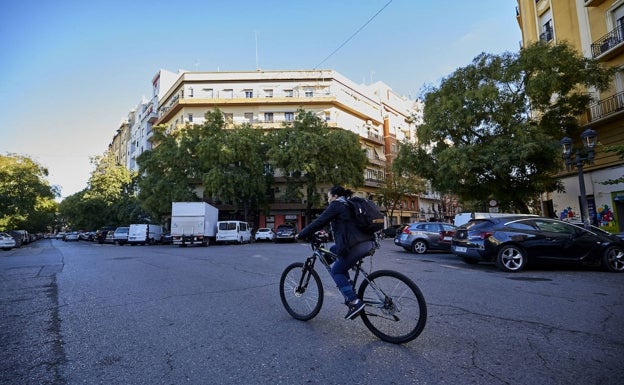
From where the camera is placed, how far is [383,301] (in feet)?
12.9

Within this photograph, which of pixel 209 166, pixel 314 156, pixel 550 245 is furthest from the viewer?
pixel 314 156

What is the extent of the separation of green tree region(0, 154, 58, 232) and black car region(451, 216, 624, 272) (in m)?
47.0

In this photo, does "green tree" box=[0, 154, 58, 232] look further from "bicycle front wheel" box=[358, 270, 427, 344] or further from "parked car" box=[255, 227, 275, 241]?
"bicycle front wheel" box=[358, 270, 427, 344]

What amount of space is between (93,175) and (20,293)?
168ft

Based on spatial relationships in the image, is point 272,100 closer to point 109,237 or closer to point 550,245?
point 109,237

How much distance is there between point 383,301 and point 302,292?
1209 mm

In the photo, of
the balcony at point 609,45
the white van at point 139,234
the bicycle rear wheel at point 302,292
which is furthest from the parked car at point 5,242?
the balcony at point 609,45

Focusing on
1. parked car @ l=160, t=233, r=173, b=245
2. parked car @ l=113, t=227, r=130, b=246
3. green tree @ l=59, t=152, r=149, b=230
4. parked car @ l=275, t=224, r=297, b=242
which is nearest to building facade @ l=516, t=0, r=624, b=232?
parked car @ l=275, t=224, r=297, b=242

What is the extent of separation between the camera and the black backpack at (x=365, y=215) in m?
3.99

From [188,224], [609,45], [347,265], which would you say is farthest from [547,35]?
[188,224]

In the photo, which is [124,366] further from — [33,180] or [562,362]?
[33,180]

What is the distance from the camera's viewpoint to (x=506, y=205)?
20.5m

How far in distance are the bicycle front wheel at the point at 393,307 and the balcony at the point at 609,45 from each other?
2033 centimetres

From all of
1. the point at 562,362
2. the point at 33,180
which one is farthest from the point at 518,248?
the point at 33,180
